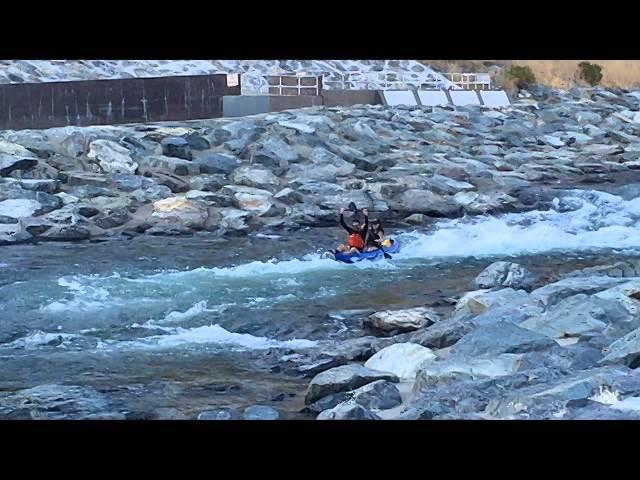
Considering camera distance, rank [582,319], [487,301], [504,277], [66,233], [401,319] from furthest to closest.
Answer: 1. [66,233]
2. [504,277]
3. [487,301]
4. [401,319]
5. [582,319]

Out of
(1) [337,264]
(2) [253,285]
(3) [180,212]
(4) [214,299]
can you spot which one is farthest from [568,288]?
(3) [180,212]

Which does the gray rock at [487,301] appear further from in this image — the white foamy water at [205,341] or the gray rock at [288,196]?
the gray rock at [288,196]

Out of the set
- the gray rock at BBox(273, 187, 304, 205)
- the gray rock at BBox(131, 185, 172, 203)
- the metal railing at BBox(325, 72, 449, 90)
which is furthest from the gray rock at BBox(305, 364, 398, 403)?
the metal railing at BBox(325, 72, 449, 90)

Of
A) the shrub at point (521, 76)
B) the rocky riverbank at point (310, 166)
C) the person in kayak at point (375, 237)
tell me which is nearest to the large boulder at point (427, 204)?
the rocky riverbank at point (310, 166)

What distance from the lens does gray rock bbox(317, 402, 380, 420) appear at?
207 inches

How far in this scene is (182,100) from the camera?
7.50m

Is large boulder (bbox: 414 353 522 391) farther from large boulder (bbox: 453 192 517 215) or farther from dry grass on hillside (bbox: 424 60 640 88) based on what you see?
dry grass on hillside (bbox: 424 60 640 88)

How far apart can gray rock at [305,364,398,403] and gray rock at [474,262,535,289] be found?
1250 mm

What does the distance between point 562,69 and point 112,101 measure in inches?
134

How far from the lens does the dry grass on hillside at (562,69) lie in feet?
22.8

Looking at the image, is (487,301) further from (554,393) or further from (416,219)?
(554,393)

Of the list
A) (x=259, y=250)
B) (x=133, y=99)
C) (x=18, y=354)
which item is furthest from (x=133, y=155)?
(x=18, y=354)

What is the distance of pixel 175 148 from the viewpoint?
24.9 feet

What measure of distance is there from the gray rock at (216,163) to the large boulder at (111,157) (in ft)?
1.69
